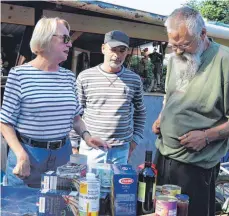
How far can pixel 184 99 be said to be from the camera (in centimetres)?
220

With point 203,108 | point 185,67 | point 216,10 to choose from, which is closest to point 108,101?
point 185,67

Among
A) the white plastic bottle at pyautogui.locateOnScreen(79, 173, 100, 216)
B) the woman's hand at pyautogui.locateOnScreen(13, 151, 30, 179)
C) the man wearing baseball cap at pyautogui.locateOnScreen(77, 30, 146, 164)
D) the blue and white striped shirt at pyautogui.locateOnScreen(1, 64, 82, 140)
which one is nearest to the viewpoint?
the white plastic bottle at pyautogui.locateOnScreen(79, 173, 100, 216)

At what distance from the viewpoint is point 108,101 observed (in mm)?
3230

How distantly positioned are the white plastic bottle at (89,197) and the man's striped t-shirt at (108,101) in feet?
5.39

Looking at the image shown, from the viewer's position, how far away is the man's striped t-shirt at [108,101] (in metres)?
3.23

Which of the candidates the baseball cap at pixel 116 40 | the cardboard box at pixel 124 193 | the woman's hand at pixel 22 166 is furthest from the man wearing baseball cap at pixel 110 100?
the cardboard box at pixel 124 193

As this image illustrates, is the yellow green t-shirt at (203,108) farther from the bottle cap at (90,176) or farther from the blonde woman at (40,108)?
the bottle cap at (90,176)

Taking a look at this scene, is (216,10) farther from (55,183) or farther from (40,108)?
(55,183)

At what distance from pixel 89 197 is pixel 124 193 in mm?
174

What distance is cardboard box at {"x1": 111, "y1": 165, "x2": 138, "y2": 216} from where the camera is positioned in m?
1.66

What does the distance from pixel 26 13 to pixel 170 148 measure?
→ 9.36 ft

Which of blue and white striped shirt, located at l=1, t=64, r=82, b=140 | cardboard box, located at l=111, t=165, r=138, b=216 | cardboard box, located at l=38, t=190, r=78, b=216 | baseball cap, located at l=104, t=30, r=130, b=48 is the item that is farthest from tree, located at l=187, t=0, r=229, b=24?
cardboard box, located at l=38, t=190, r=78, b=216

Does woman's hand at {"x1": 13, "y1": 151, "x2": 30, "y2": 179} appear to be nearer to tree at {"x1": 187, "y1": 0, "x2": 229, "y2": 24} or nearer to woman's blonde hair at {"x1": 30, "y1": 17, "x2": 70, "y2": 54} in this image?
woman's blonde hair at {"x1": 30, "y1": 17, "x2": 70, "y2": 54}

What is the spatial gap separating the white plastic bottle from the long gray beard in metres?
0.92
